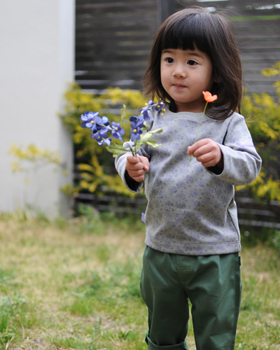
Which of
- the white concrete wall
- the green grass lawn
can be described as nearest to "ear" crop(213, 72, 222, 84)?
the green grass lawn

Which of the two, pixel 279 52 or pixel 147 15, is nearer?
pixel 279 52

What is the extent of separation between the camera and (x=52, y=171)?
4590 mm

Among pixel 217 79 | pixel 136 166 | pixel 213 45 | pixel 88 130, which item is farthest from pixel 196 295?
pixel 88 130

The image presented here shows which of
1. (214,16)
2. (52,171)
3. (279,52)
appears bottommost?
(52,171)

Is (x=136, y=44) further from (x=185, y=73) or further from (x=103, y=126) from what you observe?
(x=103, y=126)

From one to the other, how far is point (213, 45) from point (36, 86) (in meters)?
3.41

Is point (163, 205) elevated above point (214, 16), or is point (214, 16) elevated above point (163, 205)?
point (214, 16)

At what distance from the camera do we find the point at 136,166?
1421mm

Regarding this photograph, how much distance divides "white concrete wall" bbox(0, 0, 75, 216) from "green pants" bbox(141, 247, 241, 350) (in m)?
3.11

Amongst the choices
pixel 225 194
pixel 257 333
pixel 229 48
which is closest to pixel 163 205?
pixel 225 194

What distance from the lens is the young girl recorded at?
58.7 inches

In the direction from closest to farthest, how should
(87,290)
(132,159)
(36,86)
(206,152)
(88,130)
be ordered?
(206,152), (132,159), (87,290), (88,130), (36,86)

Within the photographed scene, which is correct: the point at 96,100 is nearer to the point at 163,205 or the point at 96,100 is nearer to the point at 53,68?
the point at 53,68

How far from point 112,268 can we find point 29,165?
2051 mm
